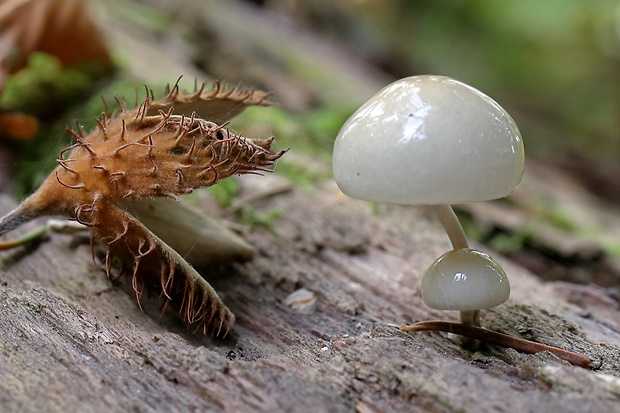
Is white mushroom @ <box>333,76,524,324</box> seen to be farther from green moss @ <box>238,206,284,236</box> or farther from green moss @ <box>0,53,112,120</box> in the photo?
green moss @ <box>0,53,112,120</box>

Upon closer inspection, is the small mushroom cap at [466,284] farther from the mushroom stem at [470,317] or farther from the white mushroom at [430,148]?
the mushroom stem at [470,317]

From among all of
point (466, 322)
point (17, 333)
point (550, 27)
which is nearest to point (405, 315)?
point (466, 322)

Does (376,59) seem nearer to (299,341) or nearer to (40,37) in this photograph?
(40,37)

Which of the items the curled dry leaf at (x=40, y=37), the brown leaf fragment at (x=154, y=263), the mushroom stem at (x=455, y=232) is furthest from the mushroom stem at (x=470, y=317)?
the curled dry leaf at (x=40, y=37)

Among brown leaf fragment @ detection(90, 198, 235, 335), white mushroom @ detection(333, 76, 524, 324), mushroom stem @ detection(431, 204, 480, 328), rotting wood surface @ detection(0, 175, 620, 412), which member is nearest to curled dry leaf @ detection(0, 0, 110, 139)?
rotting wood surface @ detection(0, 175, 620, 412)

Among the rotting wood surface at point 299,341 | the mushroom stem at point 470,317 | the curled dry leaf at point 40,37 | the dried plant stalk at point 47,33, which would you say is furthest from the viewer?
the dried plant stalk at point 47,33

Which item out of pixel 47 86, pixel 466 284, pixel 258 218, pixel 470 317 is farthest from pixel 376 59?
pixel 466 284

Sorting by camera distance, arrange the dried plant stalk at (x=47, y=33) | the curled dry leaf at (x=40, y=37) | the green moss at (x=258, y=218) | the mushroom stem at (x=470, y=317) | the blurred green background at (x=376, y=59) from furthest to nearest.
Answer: the blurred green background at (x=376, y=59), the dried plant stalk at (x=47, y=33), the curled dry leaf at (x=40, y=37), the green moss at (x=258, y=218), the mushroom stem at (x=470, y=317)
